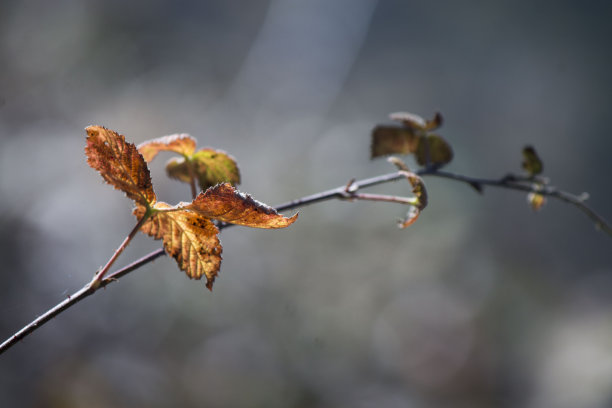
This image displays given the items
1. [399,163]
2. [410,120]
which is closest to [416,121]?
[410,120]

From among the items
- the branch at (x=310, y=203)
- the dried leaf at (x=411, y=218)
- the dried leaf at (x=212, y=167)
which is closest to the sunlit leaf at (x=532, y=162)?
the branch at (x=310, y=203)

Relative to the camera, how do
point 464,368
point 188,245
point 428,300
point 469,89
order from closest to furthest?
1. point 188,245
2. point 464,368
3. point 428,300
4. point 469,89

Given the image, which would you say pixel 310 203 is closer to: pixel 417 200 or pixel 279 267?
pixel 417 200

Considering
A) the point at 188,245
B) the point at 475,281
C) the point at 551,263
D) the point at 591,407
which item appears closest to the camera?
the point at 188,245

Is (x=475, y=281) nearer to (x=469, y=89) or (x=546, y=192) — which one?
(x=469, y=89)

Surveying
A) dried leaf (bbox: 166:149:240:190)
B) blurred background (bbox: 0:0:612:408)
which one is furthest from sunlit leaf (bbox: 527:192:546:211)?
blurred background (bbox: 0:0:612:408)

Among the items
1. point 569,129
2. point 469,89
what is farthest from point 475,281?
point 569,129

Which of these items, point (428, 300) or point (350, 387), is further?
point (428, 300)
